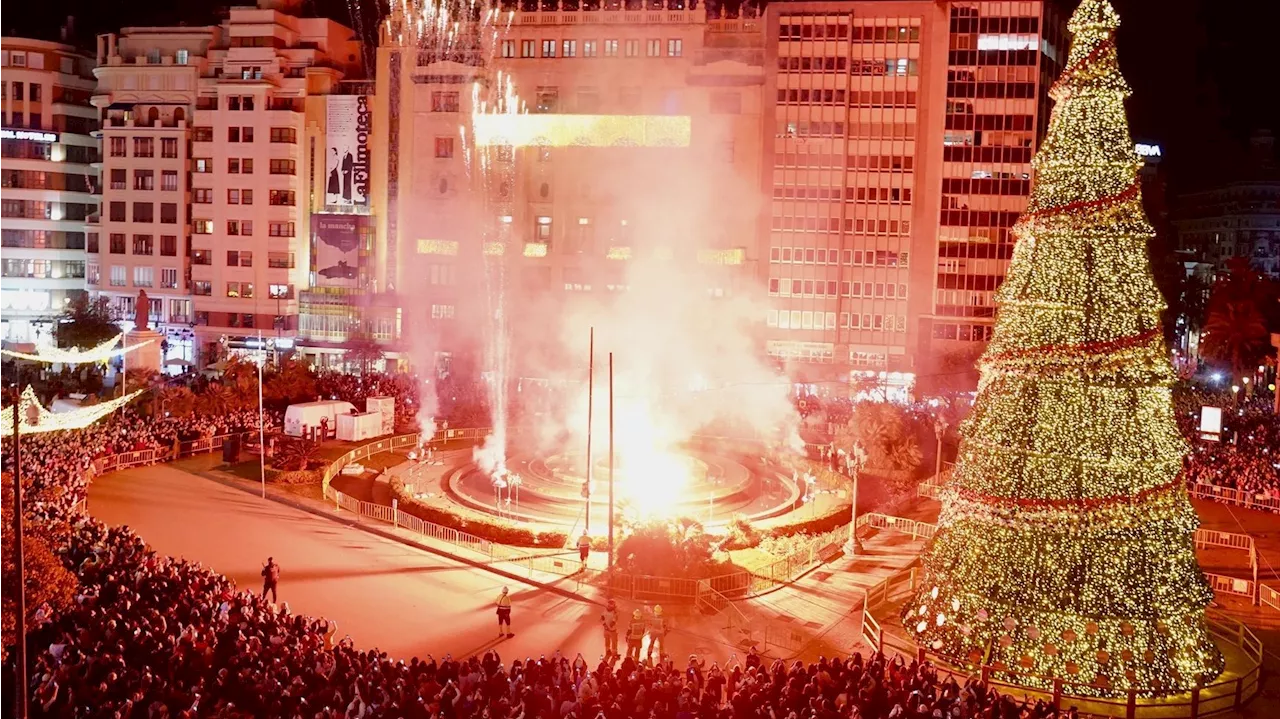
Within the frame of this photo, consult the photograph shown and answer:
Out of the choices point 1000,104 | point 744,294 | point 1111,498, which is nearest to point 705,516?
point 1111,498

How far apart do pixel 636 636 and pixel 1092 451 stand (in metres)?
8.62

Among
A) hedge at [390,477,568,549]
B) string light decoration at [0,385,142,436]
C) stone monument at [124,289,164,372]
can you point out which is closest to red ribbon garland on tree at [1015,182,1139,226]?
hedge at [390,477,568,549]

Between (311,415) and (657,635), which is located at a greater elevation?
(311,415)

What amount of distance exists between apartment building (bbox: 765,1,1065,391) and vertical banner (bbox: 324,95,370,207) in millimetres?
26835

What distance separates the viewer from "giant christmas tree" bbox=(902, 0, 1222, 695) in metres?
16.9

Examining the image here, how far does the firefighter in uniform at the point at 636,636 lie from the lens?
18.5 meters

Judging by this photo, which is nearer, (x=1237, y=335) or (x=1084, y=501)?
(x=1084, y=501)

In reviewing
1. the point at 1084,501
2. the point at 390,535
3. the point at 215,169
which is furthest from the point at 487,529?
the point at 215,169

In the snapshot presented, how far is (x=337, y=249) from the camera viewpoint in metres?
66.7

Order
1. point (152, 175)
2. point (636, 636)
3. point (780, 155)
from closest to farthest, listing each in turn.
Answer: point (636, 636)
point (780, 155)
point (152, 175)

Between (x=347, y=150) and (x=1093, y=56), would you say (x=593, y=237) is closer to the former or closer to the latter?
(x=347, y=150)

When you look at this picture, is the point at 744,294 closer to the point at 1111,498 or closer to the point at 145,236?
the point at 145,236

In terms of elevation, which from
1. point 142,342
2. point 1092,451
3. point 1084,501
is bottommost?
point 1084,501

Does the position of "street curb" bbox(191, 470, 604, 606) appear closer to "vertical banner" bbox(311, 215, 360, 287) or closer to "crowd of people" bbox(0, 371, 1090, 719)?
"crowd of people" bbox(0, 371, 1090, 719)
